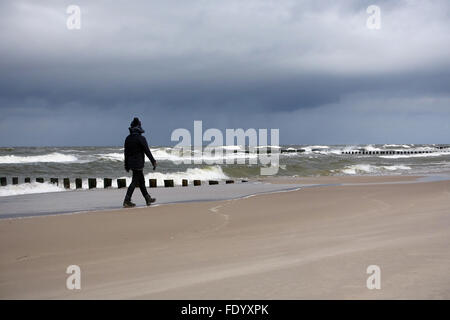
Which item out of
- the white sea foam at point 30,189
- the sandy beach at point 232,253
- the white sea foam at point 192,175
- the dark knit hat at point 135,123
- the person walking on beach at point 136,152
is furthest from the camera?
the white sea foam at point 192,175

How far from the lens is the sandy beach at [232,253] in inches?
144

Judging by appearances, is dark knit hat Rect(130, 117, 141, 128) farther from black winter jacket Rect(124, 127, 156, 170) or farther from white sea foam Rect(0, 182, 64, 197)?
white sea foam Rect(0, 182, 64, 197)

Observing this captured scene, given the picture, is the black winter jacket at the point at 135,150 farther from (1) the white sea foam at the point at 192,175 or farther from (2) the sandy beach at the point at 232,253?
(1) the white sea foam at the point at 192,175

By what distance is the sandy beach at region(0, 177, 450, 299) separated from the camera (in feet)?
12.0

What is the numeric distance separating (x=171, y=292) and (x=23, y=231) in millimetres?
3940

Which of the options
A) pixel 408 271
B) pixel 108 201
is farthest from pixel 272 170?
pixel 408 271

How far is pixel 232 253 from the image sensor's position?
5.02 meters

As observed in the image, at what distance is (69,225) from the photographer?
7328 mm

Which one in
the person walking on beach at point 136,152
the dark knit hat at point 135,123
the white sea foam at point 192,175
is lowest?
the white sea foam at point 192,175

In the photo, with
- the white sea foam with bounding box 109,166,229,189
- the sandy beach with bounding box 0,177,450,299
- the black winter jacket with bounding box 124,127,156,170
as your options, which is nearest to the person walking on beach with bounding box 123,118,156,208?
the black winter jacket with bounding box 124,127,156,170

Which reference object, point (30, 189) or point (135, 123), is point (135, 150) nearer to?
point (135, 123)

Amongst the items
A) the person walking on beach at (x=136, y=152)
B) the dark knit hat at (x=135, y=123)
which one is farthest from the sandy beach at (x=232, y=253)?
the dark knit hat at (x=135, y=123)
